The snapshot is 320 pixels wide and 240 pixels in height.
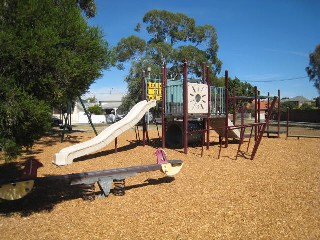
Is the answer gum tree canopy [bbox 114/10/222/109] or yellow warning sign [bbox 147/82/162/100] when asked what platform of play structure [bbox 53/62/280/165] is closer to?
yellow warning sign [bbox 147/82/162/100]

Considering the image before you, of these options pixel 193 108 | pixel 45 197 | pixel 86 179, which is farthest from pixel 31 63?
pixel 193 108

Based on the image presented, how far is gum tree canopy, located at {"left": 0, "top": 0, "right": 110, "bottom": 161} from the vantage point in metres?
5.11

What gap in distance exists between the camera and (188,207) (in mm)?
6328

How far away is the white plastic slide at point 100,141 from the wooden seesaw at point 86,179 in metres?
2.76

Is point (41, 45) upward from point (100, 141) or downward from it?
upward

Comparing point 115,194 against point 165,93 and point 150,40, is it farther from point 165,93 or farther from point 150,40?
point 150,40

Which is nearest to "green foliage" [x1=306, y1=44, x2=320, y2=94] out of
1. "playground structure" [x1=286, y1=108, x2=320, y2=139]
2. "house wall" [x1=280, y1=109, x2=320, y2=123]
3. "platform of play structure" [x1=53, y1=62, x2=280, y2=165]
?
"house wall" [x1=280, y1=109, x2=320, y2=123]

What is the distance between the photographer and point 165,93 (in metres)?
13.8

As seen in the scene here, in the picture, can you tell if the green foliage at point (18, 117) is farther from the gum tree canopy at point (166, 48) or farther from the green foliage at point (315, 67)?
the green foliage at point (315, 67)

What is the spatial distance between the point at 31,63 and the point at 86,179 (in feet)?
8.69

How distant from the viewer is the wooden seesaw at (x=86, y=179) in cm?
600

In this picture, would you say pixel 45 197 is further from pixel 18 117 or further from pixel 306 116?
pixel 306 116

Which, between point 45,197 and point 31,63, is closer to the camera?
point 31,63

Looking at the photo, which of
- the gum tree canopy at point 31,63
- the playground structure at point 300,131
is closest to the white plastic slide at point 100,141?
the gum tree canopy at point 31,63
